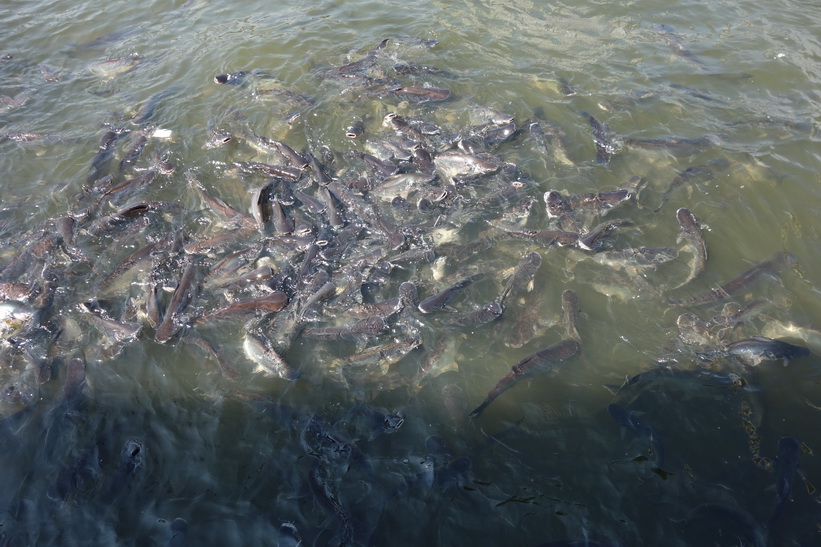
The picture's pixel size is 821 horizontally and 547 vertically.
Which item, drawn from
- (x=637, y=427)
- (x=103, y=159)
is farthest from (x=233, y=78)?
(x=637, y=427)

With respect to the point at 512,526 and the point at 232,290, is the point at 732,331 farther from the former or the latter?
the point at 232,290

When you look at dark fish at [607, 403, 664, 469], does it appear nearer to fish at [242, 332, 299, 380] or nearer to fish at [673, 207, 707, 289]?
fish at [673, 207, 707, 289]

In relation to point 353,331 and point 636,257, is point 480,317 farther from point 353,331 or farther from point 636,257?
point 636,257

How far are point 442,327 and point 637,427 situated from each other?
2626 mm

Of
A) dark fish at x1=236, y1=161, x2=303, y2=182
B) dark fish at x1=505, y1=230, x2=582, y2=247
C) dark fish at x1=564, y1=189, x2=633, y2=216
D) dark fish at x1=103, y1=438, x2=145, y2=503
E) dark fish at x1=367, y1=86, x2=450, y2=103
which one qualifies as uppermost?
dark fish at x1=367, y1=86, x2=450, y2=103

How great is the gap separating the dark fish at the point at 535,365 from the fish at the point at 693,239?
2.19m

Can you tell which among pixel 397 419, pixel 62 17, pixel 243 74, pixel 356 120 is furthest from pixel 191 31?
pixel 397 419

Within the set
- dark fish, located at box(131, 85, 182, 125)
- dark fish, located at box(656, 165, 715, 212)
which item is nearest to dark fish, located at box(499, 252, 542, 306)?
dark fish, located at box(656, 165, 715, 212)

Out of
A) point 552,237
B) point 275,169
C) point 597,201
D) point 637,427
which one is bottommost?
point 637,427

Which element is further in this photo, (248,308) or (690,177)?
(690,177)

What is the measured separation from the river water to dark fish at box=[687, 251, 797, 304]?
0.13 metres

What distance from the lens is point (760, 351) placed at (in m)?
5.48

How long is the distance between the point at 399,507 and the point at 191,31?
47.7ft

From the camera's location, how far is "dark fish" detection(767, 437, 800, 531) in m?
4.37
